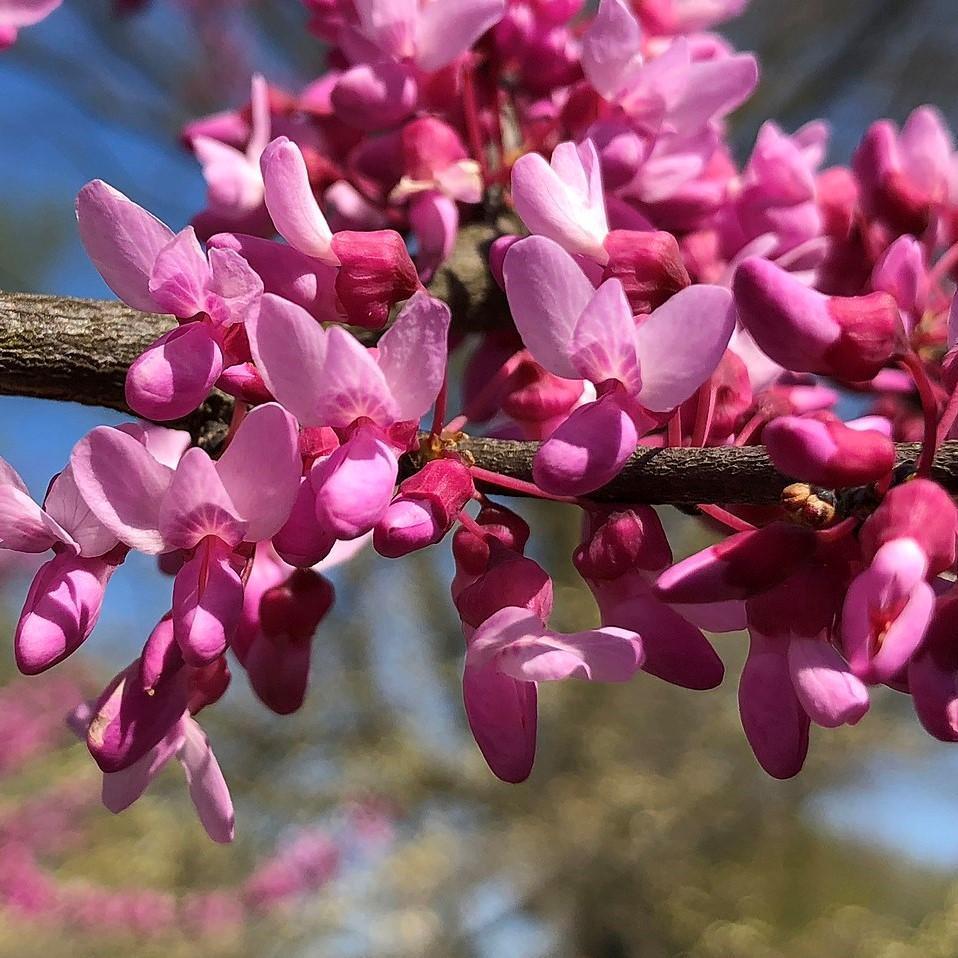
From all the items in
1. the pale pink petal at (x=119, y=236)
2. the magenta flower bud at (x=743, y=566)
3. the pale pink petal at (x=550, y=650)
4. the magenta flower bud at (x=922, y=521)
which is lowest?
the pale pink petal at (x=550, y=650)

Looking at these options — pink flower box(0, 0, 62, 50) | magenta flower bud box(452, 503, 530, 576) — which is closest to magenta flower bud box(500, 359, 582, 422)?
magenta flower bud box(452, 503, 530, 576)

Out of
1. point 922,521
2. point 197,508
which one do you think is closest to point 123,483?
point 197,508

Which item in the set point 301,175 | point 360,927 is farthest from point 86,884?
point 301,175

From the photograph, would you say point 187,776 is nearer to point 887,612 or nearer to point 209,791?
point 209,791

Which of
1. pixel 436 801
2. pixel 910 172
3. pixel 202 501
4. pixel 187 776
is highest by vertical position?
pixel 202 501

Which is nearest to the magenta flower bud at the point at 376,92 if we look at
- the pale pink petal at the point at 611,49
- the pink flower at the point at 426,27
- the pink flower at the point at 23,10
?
the pink flower at the point at 426,27

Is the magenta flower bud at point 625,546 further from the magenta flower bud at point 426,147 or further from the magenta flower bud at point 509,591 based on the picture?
the magenta flower bud at point 426,147
